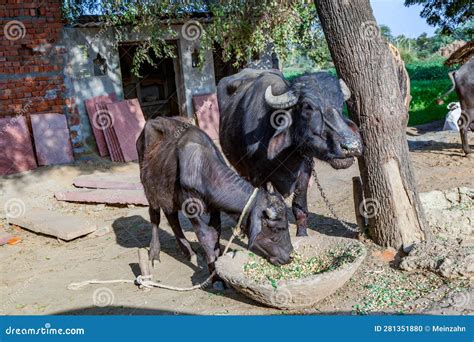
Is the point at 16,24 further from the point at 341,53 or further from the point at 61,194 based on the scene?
the point at 341,53

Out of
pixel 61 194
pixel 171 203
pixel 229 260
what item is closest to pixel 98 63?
pixel 61 194

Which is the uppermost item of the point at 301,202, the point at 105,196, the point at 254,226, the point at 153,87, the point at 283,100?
the point at 283,100

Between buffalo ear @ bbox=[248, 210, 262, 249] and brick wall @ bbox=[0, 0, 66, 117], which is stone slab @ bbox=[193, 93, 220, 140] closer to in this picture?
brick wall @ bbox=[0, 0, 66, 117]

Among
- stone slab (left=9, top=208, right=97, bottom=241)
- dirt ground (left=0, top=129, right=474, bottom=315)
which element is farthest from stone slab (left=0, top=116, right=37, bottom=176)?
stone slab (left=9, top=208, right=97, bottom=241)

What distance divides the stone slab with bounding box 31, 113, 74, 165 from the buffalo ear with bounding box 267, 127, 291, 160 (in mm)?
6217

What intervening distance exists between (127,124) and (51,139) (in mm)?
1736

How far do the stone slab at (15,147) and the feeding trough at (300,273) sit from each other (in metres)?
6.43

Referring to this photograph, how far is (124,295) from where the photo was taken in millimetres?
4680

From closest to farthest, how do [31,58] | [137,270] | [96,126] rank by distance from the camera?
[137,270] < [31,58] < [96,126]

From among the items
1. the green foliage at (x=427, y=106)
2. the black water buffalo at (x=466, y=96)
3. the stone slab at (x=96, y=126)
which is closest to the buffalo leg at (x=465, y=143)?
the black water buffalo at (x=466, y=96)

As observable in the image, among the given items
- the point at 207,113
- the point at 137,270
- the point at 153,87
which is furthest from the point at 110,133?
the point at 137,270

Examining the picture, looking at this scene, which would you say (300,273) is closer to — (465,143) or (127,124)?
(465,143)

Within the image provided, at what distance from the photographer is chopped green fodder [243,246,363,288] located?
419 cm

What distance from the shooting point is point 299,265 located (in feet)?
14.7
